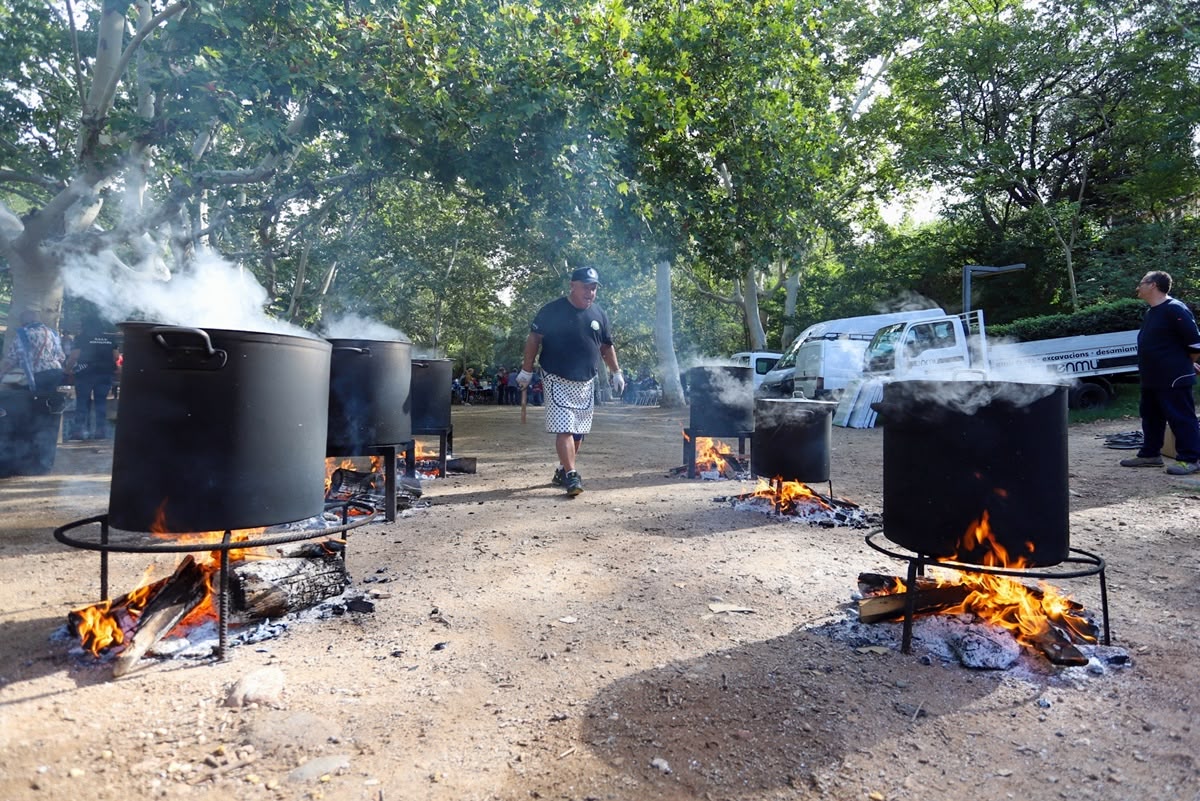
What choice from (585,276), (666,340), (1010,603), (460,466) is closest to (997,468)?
(1010,603)

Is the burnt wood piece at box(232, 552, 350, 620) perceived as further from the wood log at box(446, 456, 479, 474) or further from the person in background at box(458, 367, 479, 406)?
the person in background at box(458, 367, 479, 406)

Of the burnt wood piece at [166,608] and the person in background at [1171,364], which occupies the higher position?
the person in background at [1171,364]

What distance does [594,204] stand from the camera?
7785 mm

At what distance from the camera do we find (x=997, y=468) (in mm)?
2535

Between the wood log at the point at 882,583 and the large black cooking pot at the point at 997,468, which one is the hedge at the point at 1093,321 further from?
the large black cooking pot at the point at 997,468

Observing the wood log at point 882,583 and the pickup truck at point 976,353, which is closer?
the wood log at point 882,583

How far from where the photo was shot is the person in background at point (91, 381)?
9648mm

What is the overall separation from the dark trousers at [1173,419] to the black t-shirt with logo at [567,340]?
18.4ft

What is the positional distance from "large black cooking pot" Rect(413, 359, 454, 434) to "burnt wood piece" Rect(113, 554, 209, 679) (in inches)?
142

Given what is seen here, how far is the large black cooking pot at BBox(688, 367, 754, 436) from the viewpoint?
22.7ft

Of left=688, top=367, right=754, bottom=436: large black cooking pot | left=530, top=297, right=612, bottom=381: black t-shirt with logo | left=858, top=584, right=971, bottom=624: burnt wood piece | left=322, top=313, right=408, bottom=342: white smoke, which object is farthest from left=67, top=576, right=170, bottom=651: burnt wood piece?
left=688, top=367, right=754, bottom=436: large black cooking pot

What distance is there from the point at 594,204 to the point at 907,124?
19.4 metres

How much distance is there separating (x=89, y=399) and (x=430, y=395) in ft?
22.5

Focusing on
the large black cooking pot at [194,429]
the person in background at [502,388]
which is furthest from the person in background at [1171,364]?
the person in background at [502,388]
